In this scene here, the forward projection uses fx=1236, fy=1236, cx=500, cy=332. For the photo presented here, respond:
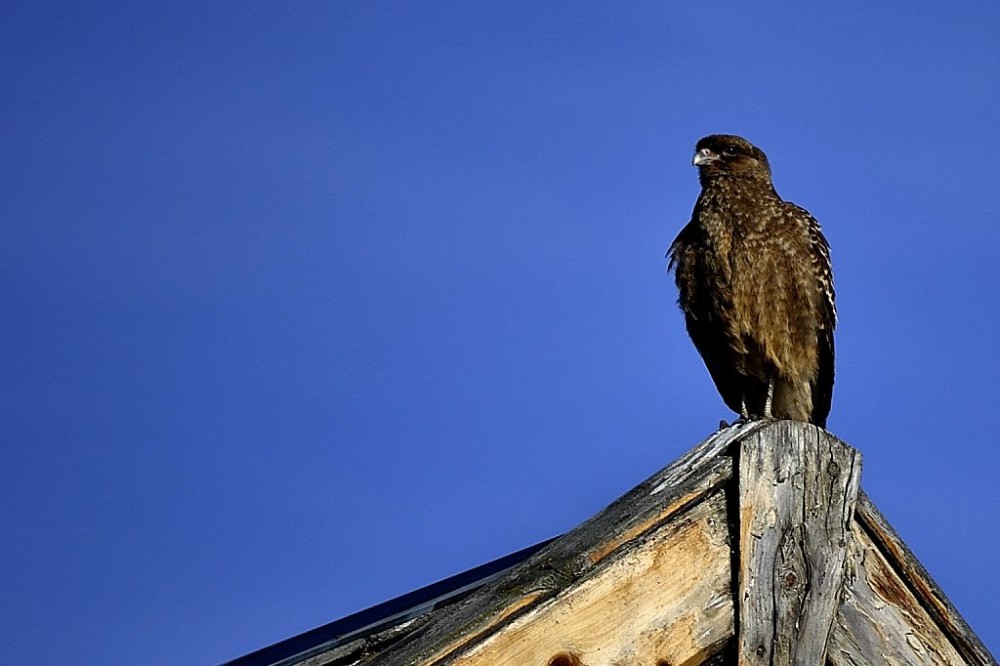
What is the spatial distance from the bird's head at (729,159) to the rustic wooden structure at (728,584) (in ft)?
14.1

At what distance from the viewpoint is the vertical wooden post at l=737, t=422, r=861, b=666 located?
2988mm

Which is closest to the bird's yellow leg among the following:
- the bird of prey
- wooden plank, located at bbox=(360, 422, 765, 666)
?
the bird of prey

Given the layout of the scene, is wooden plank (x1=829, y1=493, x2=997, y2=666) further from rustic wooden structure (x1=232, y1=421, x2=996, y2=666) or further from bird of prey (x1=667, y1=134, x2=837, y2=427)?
bird of prey (x1=667, y1=134, x2=837, y2=427)

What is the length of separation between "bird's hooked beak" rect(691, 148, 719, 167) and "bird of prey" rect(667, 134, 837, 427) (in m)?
0.34

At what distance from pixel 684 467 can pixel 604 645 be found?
1.60ft

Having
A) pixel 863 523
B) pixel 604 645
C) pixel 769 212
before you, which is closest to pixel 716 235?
pixel 769 212

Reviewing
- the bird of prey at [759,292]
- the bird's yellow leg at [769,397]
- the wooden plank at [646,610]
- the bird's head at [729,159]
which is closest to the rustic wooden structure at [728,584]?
the wooden plank at [646,610]

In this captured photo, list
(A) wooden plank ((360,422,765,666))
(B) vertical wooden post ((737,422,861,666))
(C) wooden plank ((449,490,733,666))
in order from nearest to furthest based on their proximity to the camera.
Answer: (A) wooden plank ((360,422,765,666)), (C) wooden plank ((449,490,733,666)), (B) vertical wooden post ((737,422,861,666))

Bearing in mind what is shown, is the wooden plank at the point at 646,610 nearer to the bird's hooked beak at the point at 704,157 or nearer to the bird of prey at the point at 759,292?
the bird of prey at the point at 759,292

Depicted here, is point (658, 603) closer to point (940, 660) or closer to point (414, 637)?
point (414, 637)

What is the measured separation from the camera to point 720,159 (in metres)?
7.45

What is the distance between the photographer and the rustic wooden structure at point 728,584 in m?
2.72

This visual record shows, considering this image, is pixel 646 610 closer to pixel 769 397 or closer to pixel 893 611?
pixel 893 611

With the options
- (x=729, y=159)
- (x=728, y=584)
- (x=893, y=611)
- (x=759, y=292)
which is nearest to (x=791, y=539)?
(x=728, y=584)
